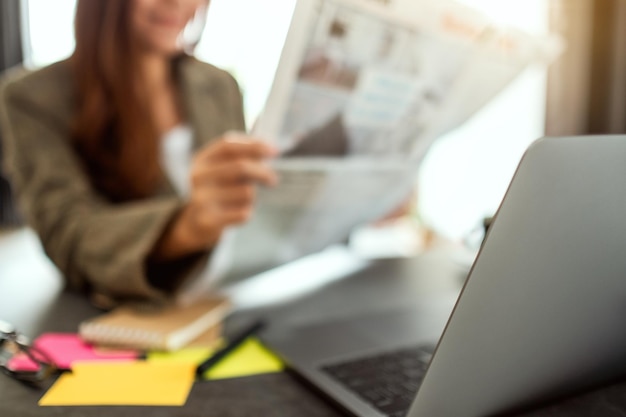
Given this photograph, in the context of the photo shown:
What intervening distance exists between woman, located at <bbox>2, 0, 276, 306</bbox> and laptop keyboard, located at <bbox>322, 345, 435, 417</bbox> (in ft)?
0.72

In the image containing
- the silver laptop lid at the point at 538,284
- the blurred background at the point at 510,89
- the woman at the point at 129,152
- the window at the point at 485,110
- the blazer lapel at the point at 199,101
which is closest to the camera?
the silver laptop lid at the point at 538,284

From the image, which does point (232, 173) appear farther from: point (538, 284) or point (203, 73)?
point (203, 73)

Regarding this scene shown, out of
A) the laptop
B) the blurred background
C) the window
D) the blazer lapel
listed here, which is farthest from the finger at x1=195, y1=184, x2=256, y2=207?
the window

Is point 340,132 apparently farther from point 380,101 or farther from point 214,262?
point 214,262

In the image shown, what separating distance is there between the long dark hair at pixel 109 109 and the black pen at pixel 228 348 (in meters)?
0.43

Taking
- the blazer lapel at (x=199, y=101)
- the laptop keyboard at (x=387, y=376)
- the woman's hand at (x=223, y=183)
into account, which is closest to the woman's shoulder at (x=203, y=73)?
the blazer lapel at (x=199, y=101)

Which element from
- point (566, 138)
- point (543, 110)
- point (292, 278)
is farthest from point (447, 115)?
point (543, 110)

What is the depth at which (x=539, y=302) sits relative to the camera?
12.0 inches

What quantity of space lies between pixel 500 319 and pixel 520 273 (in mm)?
27

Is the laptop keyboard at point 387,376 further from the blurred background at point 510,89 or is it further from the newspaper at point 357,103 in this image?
the blurred background at point 510,89

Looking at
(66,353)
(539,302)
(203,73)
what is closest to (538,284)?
(539,302)

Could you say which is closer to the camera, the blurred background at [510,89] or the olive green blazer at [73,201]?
the olive green blazer at [73,201]

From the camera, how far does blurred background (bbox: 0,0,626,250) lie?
62.9 inches

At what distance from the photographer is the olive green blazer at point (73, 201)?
621 mm
